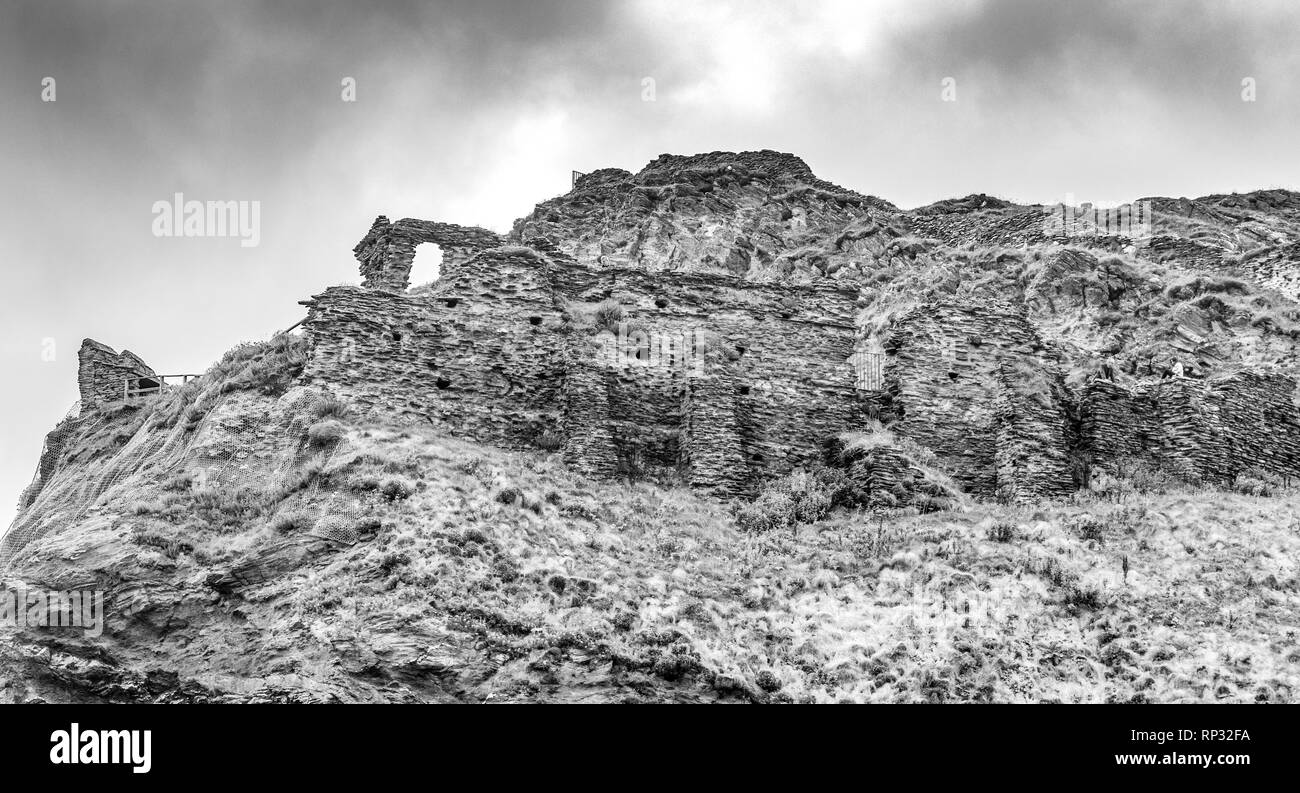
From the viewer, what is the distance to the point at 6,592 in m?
17.4

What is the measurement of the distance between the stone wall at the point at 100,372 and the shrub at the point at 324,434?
1386 centimetres

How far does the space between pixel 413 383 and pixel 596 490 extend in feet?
16.2

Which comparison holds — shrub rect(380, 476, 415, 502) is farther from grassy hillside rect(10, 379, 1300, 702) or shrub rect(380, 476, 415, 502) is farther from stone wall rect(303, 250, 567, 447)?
stone wall rect(303, 250, 567, 447)

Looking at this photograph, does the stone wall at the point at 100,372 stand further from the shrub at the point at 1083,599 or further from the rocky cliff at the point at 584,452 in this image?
the shrub at the point at 1083,599

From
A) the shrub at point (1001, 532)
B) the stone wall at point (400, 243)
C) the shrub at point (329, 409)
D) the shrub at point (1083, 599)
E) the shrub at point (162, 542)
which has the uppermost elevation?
the stone wall at point (400, 243)

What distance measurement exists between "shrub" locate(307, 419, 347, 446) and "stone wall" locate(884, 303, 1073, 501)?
1263cm

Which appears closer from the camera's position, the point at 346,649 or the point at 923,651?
the point at 346,649

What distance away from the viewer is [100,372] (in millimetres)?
34344

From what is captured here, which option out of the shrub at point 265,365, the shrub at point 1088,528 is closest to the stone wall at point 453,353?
the shrub at point 265,365

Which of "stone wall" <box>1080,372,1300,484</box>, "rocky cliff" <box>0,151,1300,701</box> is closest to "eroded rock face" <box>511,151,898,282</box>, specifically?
"rocky cliff" <box>0,151,1300,701</box>

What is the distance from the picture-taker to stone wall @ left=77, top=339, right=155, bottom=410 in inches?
1340

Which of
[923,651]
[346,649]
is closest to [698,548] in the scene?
[923,651]

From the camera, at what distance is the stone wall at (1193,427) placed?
89.1 feet
